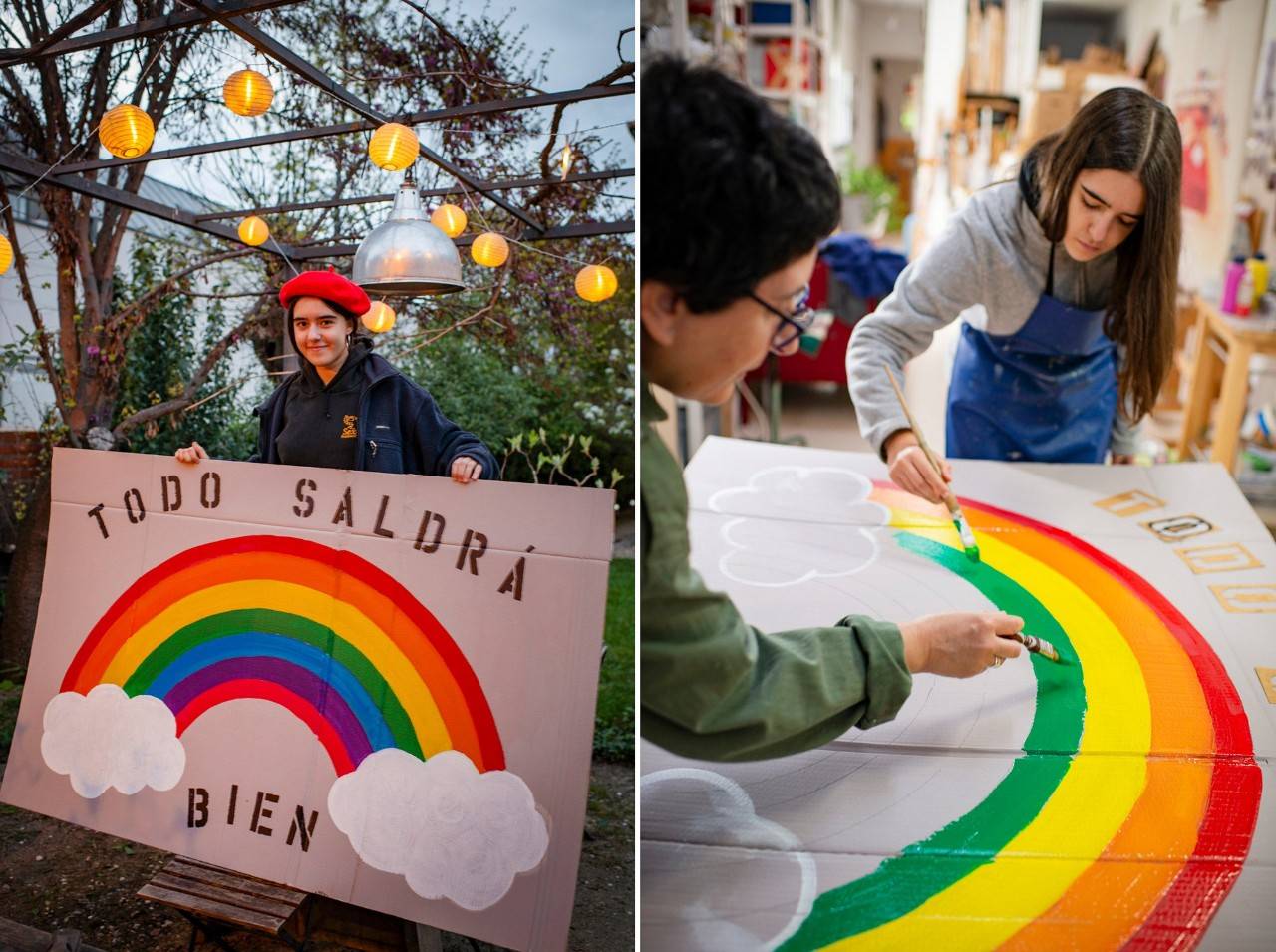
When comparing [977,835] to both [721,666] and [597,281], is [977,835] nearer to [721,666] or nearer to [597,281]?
[721,666]

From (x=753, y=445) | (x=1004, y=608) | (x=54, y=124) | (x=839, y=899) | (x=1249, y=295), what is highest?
(x=54, y=124)

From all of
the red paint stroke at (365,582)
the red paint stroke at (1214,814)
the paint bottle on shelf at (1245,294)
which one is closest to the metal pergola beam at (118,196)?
the red paint stroke at (365,582)

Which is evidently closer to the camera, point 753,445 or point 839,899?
point 839,899

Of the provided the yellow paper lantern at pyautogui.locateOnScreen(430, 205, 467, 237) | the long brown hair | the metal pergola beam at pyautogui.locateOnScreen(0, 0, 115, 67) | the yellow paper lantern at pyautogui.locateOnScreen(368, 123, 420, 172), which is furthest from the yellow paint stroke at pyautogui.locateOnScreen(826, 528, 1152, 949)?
the metal pergola beam at pyautogui.locateOnScreen(0, 0, 115, 67)

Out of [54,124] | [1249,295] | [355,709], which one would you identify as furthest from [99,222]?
[1249,295]

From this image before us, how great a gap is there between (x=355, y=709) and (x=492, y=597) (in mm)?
237

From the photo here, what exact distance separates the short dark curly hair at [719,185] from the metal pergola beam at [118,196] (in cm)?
77

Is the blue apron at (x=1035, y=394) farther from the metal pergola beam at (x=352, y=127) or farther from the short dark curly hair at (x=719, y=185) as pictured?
the short dark curly hair at (x=719, y=185)

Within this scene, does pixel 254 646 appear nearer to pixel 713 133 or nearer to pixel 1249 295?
pixel 713 133

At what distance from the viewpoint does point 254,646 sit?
4.33 feet

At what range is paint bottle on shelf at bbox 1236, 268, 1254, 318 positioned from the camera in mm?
3168

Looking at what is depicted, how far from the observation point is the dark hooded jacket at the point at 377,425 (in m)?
1.28

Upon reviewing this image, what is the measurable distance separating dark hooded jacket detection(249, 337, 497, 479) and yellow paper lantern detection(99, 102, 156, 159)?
42 cm

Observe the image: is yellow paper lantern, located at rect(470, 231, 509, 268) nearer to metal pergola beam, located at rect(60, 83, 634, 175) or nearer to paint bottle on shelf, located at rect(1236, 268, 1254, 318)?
metal pergola beam, located at rect(60, 83, 634, 175)
